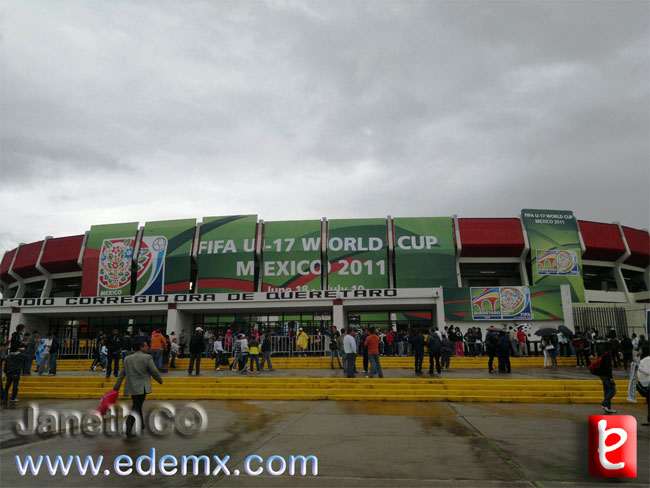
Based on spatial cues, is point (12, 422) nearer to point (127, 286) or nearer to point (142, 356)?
point (142, 356)

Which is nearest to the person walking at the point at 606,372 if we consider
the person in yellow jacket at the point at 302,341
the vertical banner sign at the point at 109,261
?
the person in yellow jacket at the point at 302,341

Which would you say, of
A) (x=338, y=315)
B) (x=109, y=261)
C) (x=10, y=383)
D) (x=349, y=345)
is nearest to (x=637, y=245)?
(x=338, y=315)

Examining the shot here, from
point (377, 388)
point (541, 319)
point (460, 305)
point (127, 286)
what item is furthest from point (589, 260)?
point (127, 286)

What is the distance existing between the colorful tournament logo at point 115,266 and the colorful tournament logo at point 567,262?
32.9 m

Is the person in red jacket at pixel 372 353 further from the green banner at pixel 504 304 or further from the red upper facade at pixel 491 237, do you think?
the red upper facade at pixel 491 237

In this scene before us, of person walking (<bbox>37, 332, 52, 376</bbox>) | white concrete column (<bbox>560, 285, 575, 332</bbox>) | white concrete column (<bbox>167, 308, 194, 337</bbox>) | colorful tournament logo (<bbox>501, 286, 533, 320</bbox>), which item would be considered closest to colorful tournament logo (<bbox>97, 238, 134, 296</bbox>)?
white concrete column (<bbox>167, 308, 194, 337</bbox>)

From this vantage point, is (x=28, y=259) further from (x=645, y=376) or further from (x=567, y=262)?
(x=645, y=376)

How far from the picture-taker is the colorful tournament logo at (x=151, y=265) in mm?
35719

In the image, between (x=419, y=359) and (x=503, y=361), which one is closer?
(x=419, y=359)

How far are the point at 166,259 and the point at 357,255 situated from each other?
1484 centimetres

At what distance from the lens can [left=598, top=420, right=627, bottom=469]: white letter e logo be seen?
5.57 meters

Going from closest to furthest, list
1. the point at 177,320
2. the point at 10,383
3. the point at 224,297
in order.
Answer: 1. the point at 10,383
2. the point at 224,297
3. the point at 177,320

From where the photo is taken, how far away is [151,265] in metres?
36.1

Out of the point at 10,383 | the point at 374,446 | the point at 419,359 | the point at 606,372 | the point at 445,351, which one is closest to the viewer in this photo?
the point at 374,446
